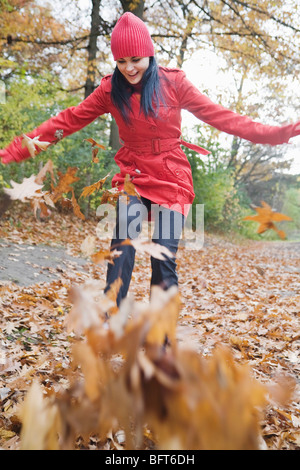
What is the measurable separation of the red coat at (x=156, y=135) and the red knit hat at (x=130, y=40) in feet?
0.59

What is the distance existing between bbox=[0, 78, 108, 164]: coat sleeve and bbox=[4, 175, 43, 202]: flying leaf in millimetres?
615

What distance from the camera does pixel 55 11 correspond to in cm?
1184

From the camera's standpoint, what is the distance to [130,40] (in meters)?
2.05

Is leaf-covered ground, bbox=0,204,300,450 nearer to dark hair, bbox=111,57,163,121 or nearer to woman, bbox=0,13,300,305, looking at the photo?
woman, bbox=0,13,300,305

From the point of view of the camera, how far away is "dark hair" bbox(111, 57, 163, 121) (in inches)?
83.7

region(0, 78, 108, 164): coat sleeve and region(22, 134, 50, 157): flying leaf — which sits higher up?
region(0, 78, 108, 164): coat sleeve

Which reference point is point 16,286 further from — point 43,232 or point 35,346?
point 43,232

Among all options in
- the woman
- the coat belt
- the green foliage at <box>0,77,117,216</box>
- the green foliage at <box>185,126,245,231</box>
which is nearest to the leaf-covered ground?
the woman

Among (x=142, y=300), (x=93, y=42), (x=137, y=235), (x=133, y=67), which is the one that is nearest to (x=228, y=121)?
(x=133, y=67)

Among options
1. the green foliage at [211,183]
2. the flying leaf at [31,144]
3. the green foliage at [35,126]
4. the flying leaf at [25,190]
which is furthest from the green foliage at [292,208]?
the flying leaf at [25,190]

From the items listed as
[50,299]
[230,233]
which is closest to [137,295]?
[50,299]

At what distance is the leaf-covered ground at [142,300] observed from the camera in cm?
177

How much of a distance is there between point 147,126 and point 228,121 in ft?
1.50
